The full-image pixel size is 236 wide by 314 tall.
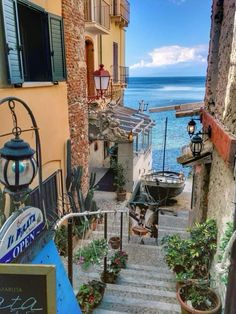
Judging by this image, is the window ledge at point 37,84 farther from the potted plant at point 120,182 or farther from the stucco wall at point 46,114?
the potted plant at point 120,182

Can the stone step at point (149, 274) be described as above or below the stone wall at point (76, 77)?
below

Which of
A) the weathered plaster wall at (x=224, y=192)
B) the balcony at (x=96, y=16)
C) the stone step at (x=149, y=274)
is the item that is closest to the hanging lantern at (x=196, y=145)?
the weathered plaster wall at (x=224, y=192)

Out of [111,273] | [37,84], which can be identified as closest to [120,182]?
[111,273]

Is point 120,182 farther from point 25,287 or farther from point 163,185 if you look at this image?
point 25,287

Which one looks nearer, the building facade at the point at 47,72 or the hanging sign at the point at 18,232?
the hanging sign at the point at 18,232

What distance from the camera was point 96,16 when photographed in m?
12.3

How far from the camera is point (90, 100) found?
12.3 m

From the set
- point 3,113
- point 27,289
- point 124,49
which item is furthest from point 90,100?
point 27,289

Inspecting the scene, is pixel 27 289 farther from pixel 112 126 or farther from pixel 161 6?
pixel 161 6

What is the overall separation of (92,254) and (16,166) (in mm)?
3031

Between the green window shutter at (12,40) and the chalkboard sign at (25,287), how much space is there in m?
3.20

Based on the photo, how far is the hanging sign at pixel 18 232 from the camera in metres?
2.49

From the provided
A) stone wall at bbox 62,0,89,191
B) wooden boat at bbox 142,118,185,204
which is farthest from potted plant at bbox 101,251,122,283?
wooden boat at bbox 142,118,185,204

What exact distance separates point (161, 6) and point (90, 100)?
42752 mm
